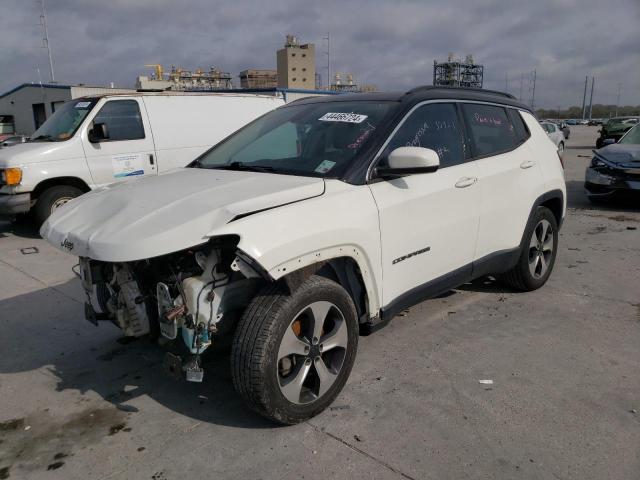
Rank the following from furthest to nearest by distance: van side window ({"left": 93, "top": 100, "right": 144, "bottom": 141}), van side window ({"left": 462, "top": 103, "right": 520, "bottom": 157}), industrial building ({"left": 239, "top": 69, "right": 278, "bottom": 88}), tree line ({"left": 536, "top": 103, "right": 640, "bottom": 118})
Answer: tree line ({"left": 536, "top": 103, "right": 640, "bottom": 118}) < industrial building ({"left": 239, "top": 69, "right": 278, "bottom": 88}) < van side window ({"left": 93, "top": 100, "right": 144, "bottom": 141}) < van side window ({"left": 462, "top": 103, "right": 520, "bottom": 157})

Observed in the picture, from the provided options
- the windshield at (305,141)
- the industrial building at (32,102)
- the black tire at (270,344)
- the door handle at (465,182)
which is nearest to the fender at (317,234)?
the black tire at (270,344)

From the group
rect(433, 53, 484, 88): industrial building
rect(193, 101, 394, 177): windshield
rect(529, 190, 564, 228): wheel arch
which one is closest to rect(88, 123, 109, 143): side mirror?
rect(193, 101, 394, 177): windshield

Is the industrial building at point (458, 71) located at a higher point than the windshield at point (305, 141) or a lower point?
higher

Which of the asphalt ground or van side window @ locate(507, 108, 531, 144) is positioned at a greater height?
van side window @ locate(507, 108, 531, 144)

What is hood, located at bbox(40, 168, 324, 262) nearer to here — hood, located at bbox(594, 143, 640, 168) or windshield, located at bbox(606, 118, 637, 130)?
hood, located at bbox(594, 143, 640, 168)

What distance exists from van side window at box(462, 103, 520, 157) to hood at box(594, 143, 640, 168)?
544cm

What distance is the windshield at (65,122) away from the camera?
25.0 feet

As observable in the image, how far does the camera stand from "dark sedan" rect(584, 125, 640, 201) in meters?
8.60

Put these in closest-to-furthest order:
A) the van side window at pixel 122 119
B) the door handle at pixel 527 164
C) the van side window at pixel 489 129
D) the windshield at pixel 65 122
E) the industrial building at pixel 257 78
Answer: the van side window at pixel 489 129 → the door handle at pixel 527 164 → the windshield at pixel 65 122 → the van side window at pixel 122 119 → the industrial building at pixel 257 78

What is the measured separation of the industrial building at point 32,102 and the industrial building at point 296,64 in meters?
36.2

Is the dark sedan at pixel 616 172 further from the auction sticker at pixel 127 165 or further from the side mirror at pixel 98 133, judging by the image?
the side mirror at pixel 98 133

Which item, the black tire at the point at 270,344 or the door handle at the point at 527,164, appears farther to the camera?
the door handle at the point at 527,164

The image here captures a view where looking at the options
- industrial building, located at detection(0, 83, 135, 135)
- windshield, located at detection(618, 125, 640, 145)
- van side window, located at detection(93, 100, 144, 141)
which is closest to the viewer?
van side window, located at detection(93, 100, 144, 141)

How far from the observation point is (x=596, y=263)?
19.1 feet
